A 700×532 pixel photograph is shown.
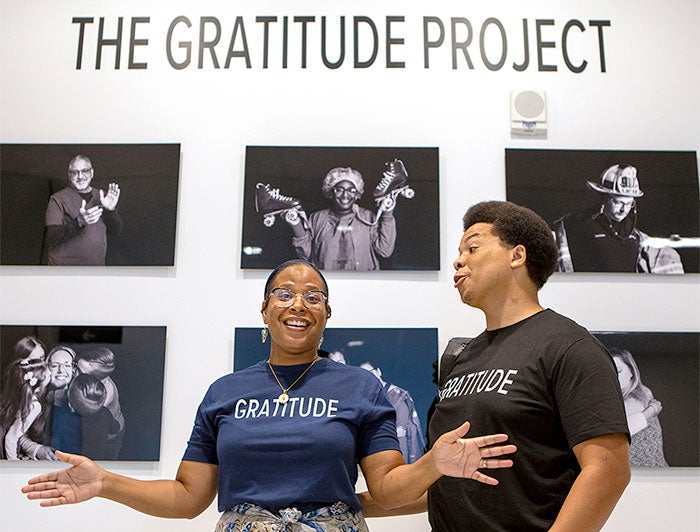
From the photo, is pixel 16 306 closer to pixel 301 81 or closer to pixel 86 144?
pixel 86 144

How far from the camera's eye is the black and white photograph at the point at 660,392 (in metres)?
2.47

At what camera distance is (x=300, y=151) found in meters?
2.67

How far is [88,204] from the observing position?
8.77 feet

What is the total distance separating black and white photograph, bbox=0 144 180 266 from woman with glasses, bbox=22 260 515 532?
2.69ft

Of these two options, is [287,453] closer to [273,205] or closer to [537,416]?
[537,416]

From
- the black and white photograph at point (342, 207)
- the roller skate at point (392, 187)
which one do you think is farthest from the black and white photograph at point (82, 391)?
the roller skate at point (392, 187)

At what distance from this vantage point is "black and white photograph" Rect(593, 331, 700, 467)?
8.09ft

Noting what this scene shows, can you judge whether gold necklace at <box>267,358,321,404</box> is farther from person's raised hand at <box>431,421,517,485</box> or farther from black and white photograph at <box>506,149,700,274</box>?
black and white photograph at <box>506,149,700,274</box>

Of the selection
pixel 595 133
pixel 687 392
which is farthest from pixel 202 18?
pixel 687 392

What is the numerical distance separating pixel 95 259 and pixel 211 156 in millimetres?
585

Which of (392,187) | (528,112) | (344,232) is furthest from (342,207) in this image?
(528,112)

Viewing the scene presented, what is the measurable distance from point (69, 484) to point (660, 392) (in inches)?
77.9

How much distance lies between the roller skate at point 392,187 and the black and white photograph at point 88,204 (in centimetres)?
78

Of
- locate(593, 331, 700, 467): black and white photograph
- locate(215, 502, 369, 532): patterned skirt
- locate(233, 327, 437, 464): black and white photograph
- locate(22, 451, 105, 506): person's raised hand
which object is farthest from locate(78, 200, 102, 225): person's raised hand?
locate(593, 331, 700, 467): black and white photograph
